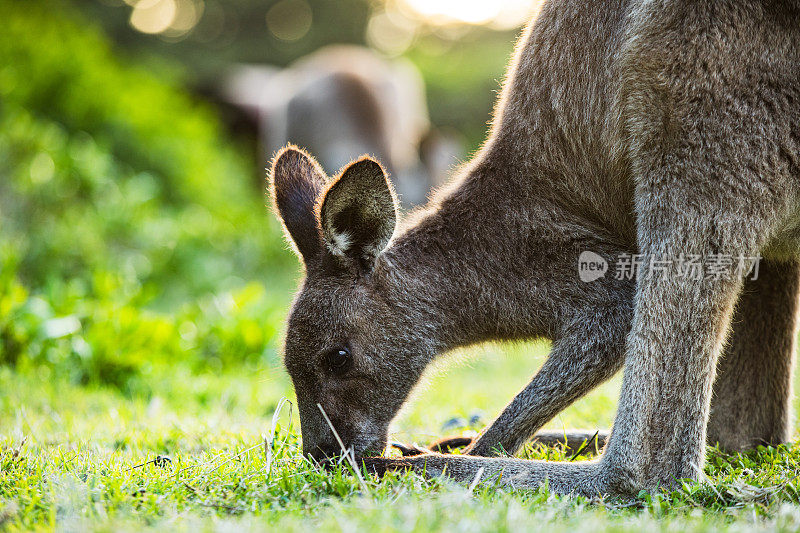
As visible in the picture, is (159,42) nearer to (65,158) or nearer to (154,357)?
(65,158)

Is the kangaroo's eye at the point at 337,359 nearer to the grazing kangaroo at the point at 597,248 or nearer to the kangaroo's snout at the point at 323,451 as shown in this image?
the grazing kangaroo at the point at 597,248

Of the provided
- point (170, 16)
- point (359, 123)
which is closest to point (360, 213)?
point (359, 123)

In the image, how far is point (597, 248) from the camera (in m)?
3.21

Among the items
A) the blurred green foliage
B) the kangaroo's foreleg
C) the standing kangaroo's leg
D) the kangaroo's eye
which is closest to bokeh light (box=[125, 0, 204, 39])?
the blurred green foliage

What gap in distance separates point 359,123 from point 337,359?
24.6 feet

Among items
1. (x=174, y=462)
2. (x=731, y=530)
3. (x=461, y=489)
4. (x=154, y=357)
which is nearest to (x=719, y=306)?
(x=731, y=530)

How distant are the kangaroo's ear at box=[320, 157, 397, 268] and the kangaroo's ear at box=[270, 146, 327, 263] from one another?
0.14m

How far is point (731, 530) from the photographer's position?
204cm

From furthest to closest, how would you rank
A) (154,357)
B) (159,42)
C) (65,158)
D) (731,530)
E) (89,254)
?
(159,42) → (65,158) → (89,254) → (154,357) → (731,530)

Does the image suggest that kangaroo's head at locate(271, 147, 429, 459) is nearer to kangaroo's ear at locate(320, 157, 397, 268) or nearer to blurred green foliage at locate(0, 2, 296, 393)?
kangaroo's ear at locate(320, 157, 397, 268)

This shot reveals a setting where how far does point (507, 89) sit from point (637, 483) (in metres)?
1.65

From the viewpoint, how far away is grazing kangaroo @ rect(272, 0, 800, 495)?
268 cm

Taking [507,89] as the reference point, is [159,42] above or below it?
above
